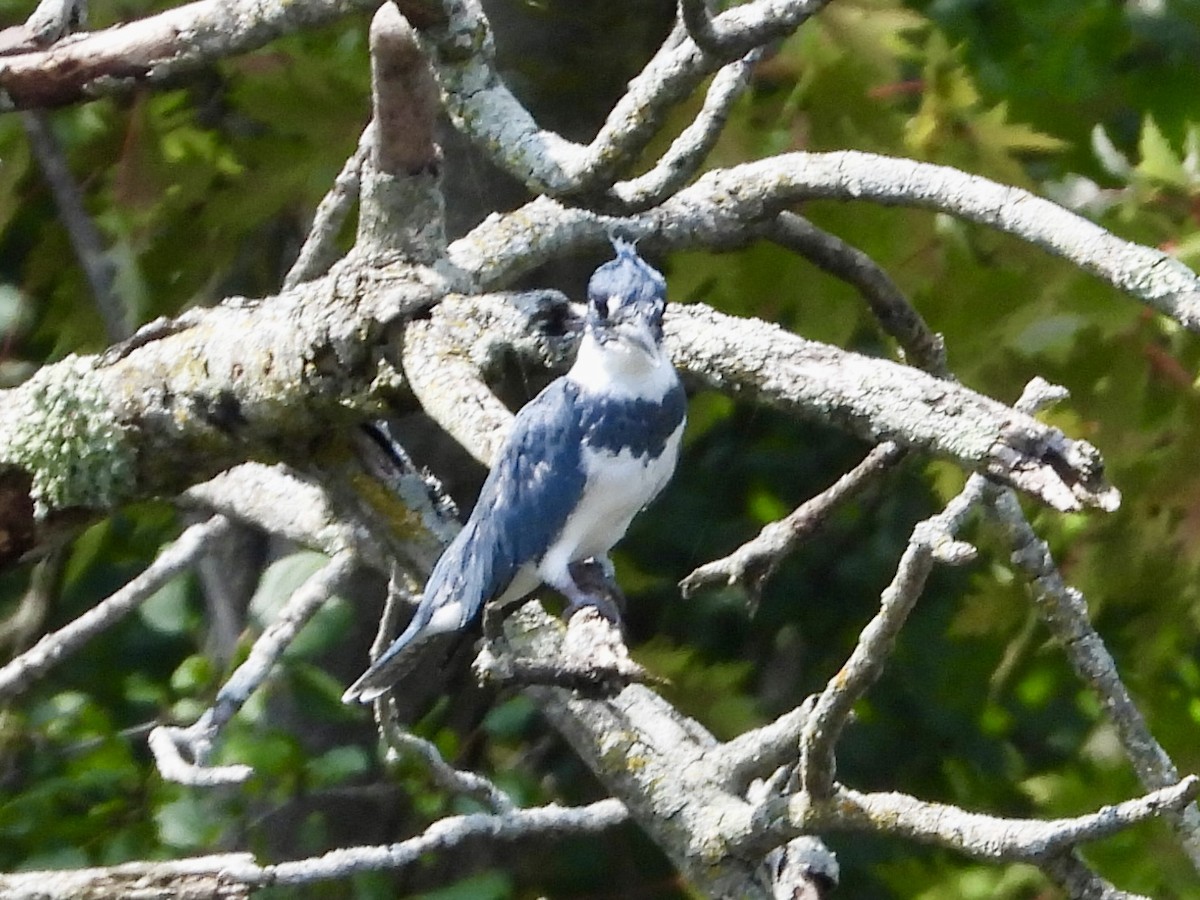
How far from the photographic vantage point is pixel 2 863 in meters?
1.91

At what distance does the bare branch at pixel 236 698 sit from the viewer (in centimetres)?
132

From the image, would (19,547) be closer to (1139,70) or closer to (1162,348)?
(1162,348)

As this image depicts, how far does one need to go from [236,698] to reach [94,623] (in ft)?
1.05

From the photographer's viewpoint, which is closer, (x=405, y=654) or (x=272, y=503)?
(x=405, y=654)

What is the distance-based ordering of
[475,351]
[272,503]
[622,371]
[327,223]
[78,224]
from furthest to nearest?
[78,224] → [272,503] → [327,223] → [622,371] → [475,351]

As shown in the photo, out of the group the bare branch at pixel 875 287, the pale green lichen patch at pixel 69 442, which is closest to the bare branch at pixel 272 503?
the pale green lichen patch at pixel 69 442

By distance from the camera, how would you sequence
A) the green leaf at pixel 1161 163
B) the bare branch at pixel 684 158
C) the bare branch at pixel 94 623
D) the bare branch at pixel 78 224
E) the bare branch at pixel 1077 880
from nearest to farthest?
the bare branch at pixel 1077 880, the bare branch at pixel 684 158, the bare branch at pixel 94 623, the green leaf at pixel 1161 163, the bare branch at pixel 78 224

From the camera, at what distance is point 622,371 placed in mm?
1222

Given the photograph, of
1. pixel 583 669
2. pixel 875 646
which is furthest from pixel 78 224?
pixel 875 646

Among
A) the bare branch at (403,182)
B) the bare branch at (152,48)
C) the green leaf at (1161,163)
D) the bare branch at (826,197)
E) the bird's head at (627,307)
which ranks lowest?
the green leaf at (1161,163)

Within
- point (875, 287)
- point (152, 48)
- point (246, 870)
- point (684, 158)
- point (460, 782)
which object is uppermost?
point (152, 48)

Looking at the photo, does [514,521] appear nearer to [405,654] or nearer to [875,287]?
[405,654]

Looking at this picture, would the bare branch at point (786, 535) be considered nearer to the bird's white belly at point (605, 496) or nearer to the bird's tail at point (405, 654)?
the bird's white belly at point (605, 496)

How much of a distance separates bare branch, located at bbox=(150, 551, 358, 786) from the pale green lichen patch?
21cm
